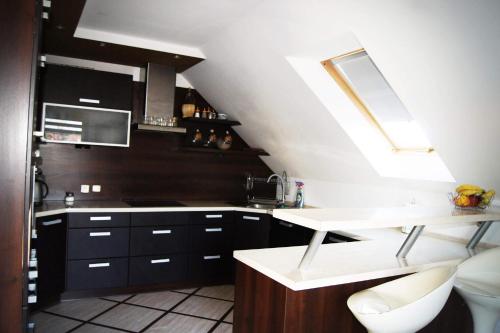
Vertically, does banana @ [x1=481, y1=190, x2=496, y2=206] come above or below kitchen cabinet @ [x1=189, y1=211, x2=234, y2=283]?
above

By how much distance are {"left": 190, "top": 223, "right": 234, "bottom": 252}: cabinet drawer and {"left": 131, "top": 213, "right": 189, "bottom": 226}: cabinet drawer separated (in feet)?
0.49

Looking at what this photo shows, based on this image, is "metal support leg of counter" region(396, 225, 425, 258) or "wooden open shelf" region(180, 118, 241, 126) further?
"wooden open shelf" region(180, 118, 241, 126)

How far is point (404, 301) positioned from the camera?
1.92 meters

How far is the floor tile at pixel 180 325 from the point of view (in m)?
3.10

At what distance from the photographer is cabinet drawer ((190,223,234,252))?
4105 millimetres

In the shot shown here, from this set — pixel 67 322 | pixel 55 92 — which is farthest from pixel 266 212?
pixel 55 92

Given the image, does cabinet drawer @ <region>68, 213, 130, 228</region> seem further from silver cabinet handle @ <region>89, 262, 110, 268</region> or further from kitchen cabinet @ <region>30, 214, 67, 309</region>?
silver cabinet handle @ <region>89, 262, 110, 268</region>

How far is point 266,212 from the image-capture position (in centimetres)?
421

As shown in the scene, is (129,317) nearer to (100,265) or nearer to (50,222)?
(100,265)

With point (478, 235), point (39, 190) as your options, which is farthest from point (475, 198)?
point (39, 190)

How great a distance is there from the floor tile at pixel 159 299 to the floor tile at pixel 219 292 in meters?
0.22

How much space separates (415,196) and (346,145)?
0.72 meters

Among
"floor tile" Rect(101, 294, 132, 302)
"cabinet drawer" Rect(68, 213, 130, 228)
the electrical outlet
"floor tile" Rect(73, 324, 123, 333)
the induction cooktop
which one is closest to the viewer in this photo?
"floor tile" Rect(73, 324, 123, 333)

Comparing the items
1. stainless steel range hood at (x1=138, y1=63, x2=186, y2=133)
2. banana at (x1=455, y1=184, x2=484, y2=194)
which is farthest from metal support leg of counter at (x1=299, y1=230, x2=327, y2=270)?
stainless steel range hood at (x1=138, y1=63, x2=186, y2=133)
